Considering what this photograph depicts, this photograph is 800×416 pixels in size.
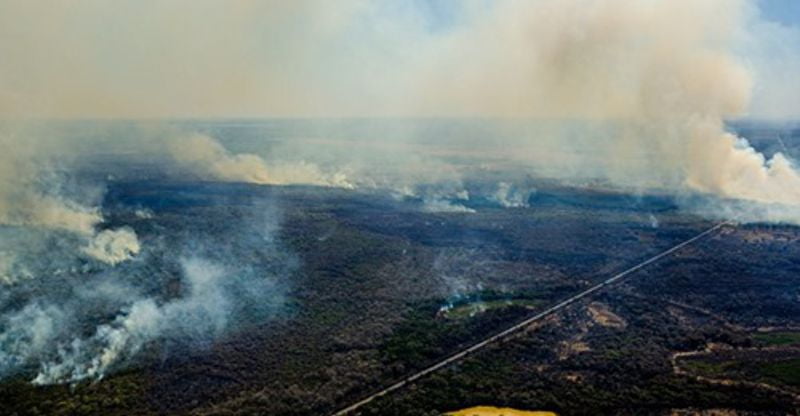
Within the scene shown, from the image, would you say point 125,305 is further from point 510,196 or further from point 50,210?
point 510,196

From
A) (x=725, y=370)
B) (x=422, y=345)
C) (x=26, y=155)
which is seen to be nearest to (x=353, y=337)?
(x=422, y=345)

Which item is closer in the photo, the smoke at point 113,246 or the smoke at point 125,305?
the smoke at point 125,305

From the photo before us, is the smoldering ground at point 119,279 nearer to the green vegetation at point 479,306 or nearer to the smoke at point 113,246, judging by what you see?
the smoke at point 113,246

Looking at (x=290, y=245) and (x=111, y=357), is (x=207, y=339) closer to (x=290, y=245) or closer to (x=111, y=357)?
(x=111, y=357)

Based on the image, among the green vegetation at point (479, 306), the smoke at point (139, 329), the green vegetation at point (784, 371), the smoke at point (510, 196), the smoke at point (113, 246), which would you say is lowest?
the smoke at point (139, 329)

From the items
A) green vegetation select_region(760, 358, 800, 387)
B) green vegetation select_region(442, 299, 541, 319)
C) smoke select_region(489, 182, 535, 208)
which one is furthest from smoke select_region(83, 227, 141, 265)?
green vegetation select_region(760, 358, 800, 387)

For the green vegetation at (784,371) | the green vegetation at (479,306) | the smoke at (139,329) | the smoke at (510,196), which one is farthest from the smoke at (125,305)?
the smoke at (510,196)

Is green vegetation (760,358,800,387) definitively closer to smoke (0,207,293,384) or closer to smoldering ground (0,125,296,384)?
smoldering ground (0,125,296,384)
